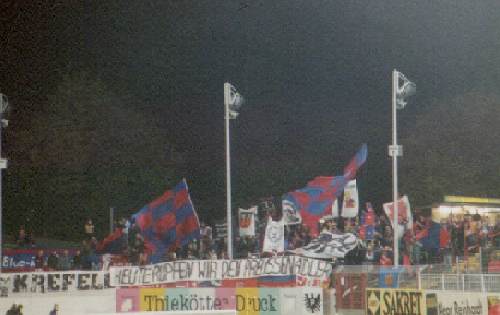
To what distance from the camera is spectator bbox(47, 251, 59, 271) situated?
94.7ft

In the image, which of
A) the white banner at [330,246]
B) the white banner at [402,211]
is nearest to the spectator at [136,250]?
the white banner at [330,246]

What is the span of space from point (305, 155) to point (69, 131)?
2008 centimetres

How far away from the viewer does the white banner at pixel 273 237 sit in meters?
26.8

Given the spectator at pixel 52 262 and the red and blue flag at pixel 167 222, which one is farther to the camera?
the red and blue flag at pixel 167 222

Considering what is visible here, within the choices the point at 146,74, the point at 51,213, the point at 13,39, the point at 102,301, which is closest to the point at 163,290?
the point at 102,301

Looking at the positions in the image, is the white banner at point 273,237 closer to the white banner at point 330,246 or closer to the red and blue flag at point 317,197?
the white banner at point 330,246

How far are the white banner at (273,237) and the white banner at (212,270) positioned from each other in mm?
1656

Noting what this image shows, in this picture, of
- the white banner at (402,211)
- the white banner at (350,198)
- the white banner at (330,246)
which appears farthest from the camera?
the white banner at (350,198)

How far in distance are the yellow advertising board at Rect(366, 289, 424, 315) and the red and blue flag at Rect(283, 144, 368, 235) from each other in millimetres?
5859

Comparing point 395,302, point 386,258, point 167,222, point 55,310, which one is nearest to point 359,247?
point 386,258

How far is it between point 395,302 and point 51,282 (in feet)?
35.2

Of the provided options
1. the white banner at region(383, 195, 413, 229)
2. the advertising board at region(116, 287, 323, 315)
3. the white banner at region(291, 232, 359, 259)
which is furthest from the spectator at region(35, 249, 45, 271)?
the white banner at region(383, 195, 413, 229)

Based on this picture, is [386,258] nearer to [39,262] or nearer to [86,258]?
[86,258]

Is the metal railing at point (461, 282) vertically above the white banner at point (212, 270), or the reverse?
the white banner at point (212, 270)
